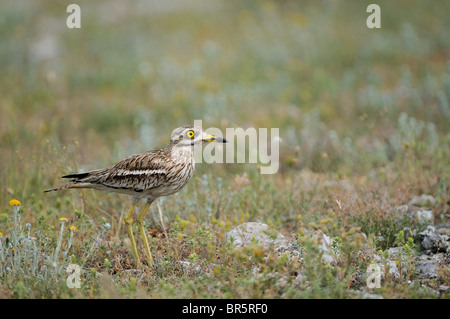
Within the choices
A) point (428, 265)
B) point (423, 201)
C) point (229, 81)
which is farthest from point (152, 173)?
point (229, 81)

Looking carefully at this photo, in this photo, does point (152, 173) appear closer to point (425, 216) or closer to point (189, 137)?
point (189, 137)

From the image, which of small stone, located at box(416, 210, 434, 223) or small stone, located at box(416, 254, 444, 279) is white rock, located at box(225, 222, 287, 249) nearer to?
small stone, located at box(416, 254, 444, 279)

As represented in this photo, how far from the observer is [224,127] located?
334 inches

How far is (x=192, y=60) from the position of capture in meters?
11.5

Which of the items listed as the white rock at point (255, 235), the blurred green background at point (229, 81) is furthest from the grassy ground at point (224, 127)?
the white rock at point (255, 235)

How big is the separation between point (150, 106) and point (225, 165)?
3.27m

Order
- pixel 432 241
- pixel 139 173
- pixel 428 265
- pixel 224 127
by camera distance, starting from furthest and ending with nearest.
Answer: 1. pixel 224 127
2. pixel 432 241
3. pixel 139 173
4. pixel 428 265

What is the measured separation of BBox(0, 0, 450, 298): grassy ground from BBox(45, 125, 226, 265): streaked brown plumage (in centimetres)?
35

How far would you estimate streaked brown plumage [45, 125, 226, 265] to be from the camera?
4.48 meters

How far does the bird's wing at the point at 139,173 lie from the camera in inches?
176

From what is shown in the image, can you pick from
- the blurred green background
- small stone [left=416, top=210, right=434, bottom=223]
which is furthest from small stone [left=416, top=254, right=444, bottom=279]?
the blurred green background

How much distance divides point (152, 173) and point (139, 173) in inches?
5.0

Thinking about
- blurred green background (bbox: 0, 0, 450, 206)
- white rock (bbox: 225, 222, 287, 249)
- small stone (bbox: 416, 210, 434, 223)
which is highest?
blurred green background (bbox: 0, 0, 450, 206)
